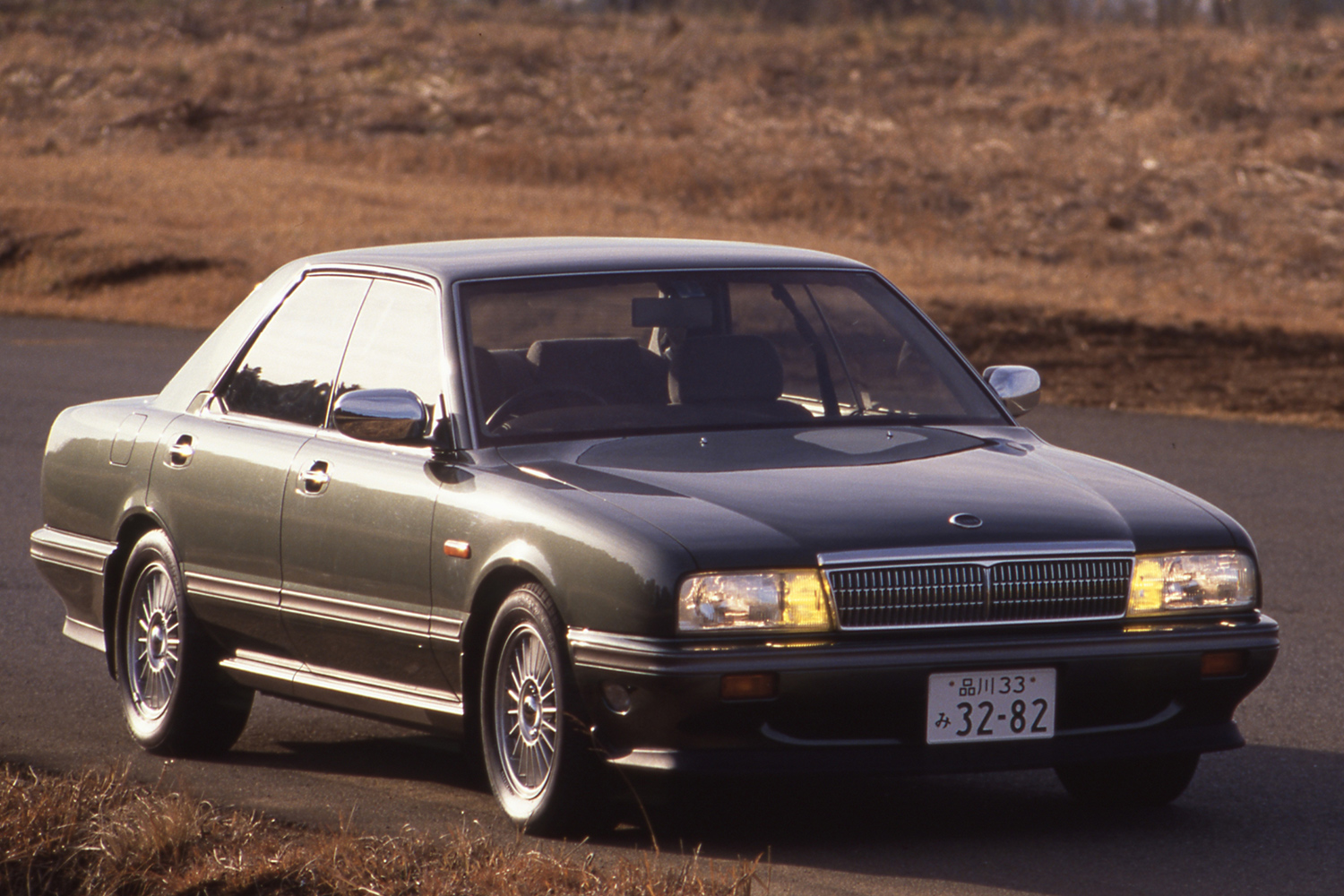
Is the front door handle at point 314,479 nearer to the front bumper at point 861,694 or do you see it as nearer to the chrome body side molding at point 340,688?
the chrome body side molding at point 340,688

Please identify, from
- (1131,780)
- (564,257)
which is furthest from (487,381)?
(1131,780)

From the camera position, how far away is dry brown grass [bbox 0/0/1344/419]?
87.5 feet

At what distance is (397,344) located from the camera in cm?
639

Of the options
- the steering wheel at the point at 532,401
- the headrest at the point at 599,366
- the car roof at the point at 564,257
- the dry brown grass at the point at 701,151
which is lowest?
the dry brown grass at the point at 701,151

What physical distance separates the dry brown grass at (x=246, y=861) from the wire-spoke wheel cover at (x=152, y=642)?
149 cm

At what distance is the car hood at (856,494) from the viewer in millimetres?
5113

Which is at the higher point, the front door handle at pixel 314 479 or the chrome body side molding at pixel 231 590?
the front door handle at pixel 314 479

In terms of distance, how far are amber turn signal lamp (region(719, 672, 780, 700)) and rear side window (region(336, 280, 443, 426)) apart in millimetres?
1463

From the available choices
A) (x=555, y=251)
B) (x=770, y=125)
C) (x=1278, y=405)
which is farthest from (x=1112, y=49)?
(x=555, y=251)

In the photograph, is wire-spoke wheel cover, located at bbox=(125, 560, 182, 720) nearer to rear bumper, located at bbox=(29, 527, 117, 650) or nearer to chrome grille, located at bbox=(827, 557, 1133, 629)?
rear bumper, located at bbox=(29, 527, 117, 650)

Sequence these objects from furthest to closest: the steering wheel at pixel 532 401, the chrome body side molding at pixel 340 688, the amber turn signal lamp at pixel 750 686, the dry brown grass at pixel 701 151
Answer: the dry brown grass at pixel 701 151, the steering wheel at pixel 532 401, the chrome body side molding at pixel 340 688, the amber turn signal lamp at pixel 750 686

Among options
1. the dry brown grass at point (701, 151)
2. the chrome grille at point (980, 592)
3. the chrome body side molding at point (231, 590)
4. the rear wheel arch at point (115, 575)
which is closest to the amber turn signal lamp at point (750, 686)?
the chrome grille at point (980, 592)

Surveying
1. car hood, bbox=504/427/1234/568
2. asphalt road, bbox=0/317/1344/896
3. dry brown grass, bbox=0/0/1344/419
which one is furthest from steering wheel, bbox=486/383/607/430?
dry brown grass, bbox=0/0/1344/419

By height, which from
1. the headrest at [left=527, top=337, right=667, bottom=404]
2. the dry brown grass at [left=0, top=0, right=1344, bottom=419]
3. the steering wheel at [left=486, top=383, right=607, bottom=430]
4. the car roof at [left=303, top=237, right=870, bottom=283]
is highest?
the car roof at [left=303, top=237, right=870, bottom=283]
